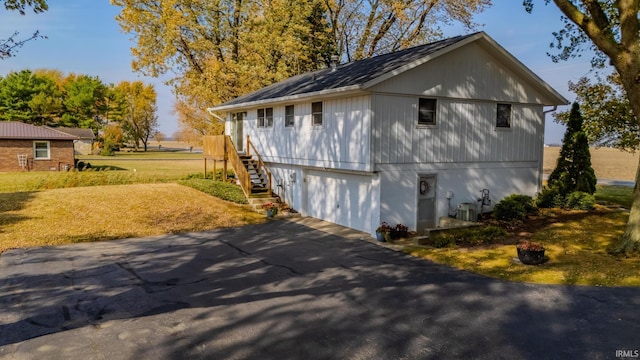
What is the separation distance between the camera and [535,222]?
15.5m

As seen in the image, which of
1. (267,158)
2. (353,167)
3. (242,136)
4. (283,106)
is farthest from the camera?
(242,136)

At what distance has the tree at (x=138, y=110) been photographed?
74500mm

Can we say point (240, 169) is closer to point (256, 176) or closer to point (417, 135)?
point (256, 176)

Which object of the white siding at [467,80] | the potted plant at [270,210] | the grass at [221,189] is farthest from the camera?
the grass at [221,189]

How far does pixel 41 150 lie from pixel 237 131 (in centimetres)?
1857

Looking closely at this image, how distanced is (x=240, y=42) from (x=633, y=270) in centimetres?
2566

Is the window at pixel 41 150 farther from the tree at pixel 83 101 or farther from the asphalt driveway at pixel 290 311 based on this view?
the tree at pixel 83 101

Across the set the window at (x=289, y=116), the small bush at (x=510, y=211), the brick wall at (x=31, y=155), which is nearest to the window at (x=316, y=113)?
the window at (x=289, y=116)

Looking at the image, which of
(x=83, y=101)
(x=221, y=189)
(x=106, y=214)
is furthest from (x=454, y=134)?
(x=83, y=101)

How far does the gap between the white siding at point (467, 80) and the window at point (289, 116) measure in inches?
225

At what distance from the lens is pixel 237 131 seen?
24234mm

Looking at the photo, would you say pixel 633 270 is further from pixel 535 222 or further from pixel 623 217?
pixel 623 217

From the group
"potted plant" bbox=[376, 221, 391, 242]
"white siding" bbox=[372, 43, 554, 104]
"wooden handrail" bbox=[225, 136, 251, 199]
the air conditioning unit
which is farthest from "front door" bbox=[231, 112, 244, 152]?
the air conditioning unit

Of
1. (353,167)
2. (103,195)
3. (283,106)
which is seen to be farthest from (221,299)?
A: (103,195)
